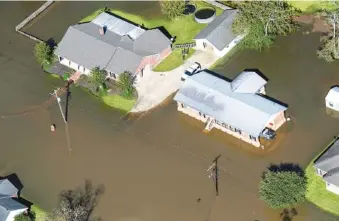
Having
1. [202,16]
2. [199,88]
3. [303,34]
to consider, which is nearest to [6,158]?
[199,88]

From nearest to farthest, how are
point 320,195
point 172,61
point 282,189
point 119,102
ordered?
point 282,189
point 320,195
point 119,102
point 172,61

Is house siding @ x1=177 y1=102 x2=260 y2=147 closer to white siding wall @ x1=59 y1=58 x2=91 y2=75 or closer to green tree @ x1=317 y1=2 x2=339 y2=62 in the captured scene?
white siding wall @ x1=59 y1=58 x2=91 y2=75

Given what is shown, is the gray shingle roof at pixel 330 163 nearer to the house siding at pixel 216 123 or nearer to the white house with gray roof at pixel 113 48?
the house siding at pixel 216 123

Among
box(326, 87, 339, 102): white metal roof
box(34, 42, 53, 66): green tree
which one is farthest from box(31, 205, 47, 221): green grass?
box(326, 87, 339, 102): white metal roof

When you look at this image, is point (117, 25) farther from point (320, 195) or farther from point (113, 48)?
point (320, 195)

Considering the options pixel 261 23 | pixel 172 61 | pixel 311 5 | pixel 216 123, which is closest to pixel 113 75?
pixel 172 61

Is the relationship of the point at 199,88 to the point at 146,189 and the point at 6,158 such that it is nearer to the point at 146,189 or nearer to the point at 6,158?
the point at 146,189
